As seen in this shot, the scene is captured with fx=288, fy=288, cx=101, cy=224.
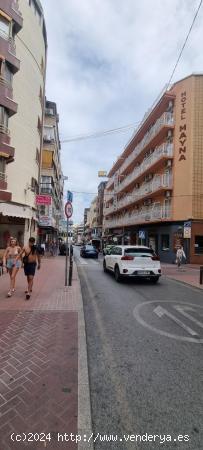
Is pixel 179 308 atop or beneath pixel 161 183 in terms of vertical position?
beneath

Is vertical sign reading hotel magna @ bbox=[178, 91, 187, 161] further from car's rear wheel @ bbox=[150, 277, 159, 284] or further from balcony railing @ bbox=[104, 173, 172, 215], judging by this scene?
car's rear wheel @ bbox=[150, 277, 159, 284]

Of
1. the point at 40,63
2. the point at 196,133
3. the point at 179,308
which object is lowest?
the point at 179,308

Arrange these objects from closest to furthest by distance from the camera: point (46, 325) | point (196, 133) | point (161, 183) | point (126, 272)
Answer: point (46, 325) < point (126, 272) < point (196, 133) < point (161, 183)

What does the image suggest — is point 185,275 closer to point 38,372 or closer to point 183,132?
point 38,372

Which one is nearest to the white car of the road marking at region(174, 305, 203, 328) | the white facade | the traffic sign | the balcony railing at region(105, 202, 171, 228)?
the traffic sign

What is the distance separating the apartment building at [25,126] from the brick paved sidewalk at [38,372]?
11259mm

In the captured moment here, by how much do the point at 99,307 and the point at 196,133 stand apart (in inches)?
874

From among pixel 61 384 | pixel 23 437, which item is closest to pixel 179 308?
pixel 61 384

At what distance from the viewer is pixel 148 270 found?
12.4 meters

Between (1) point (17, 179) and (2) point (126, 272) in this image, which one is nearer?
(2) point (126, 272)

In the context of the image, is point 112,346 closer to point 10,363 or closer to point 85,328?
point 85,328

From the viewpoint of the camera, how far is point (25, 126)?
67.4 feet

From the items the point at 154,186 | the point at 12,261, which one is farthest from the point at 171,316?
the point at 154,186

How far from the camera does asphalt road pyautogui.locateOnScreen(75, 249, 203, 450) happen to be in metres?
2.80
